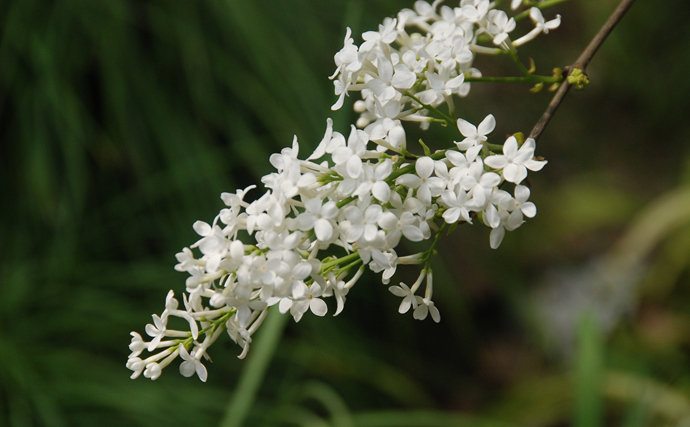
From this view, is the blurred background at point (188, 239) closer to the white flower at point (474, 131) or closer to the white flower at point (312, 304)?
the white flower at point (312, 304)

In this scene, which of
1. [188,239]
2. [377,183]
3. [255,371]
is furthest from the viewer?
[188,239]

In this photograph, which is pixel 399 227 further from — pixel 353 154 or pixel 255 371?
pixel 255 371

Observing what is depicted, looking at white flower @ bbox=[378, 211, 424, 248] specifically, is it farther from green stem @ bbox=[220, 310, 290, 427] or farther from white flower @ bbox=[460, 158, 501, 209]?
green stem @ bbox=[220, 310, 290, 427]

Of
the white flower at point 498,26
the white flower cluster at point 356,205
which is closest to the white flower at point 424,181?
the white flower cluster at point 356,205

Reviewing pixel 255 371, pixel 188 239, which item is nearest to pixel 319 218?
pixel 255 371

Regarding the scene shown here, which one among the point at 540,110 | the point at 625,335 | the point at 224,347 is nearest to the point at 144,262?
the point at 224,347

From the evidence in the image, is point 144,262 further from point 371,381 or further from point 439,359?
point 439,359

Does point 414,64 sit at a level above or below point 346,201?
above
